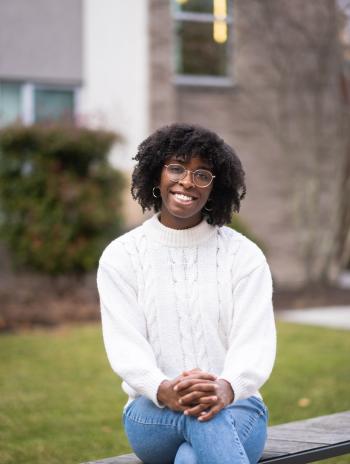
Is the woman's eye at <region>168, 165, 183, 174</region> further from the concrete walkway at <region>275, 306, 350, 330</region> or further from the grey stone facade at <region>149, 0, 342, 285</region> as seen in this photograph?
the grey stone facade at <region>149, 0, 342, 285</region>

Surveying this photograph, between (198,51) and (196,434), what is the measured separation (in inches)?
436

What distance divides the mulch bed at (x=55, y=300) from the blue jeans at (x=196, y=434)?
21.2 feet

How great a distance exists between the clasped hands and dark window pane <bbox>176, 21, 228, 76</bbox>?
10.7 meters

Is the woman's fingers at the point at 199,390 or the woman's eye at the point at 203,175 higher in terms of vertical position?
the woman's eye at the point at 203,175

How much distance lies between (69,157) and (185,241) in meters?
7.72

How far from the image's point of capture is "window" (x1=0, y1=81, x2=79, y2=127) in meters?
12.8

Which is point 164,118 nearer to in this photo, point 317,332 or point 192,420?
point 317,332

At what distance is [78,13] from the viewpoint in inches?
508

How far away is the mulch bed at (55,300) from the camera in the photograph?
10.0m

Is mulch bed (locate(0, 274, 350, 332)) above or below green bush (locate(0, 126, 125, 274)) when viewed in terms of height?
below

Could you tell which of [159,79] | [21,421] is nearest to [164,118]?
[159,79]

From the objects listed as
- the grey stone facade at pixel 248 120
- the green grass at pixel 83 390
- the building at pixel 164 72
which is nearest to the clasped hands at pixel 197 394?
the green grass at pixel 83 390

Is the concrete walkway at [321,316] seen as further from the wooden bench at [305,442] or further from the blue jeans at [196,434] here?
the blue jeans at [196,434]

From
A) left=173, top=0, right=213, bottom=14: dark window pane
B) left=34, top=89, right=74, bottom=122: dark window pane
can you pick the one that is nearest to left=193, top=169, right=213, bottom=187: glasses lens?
left=34, top=89, right=74, bottom=122: dark window pane
